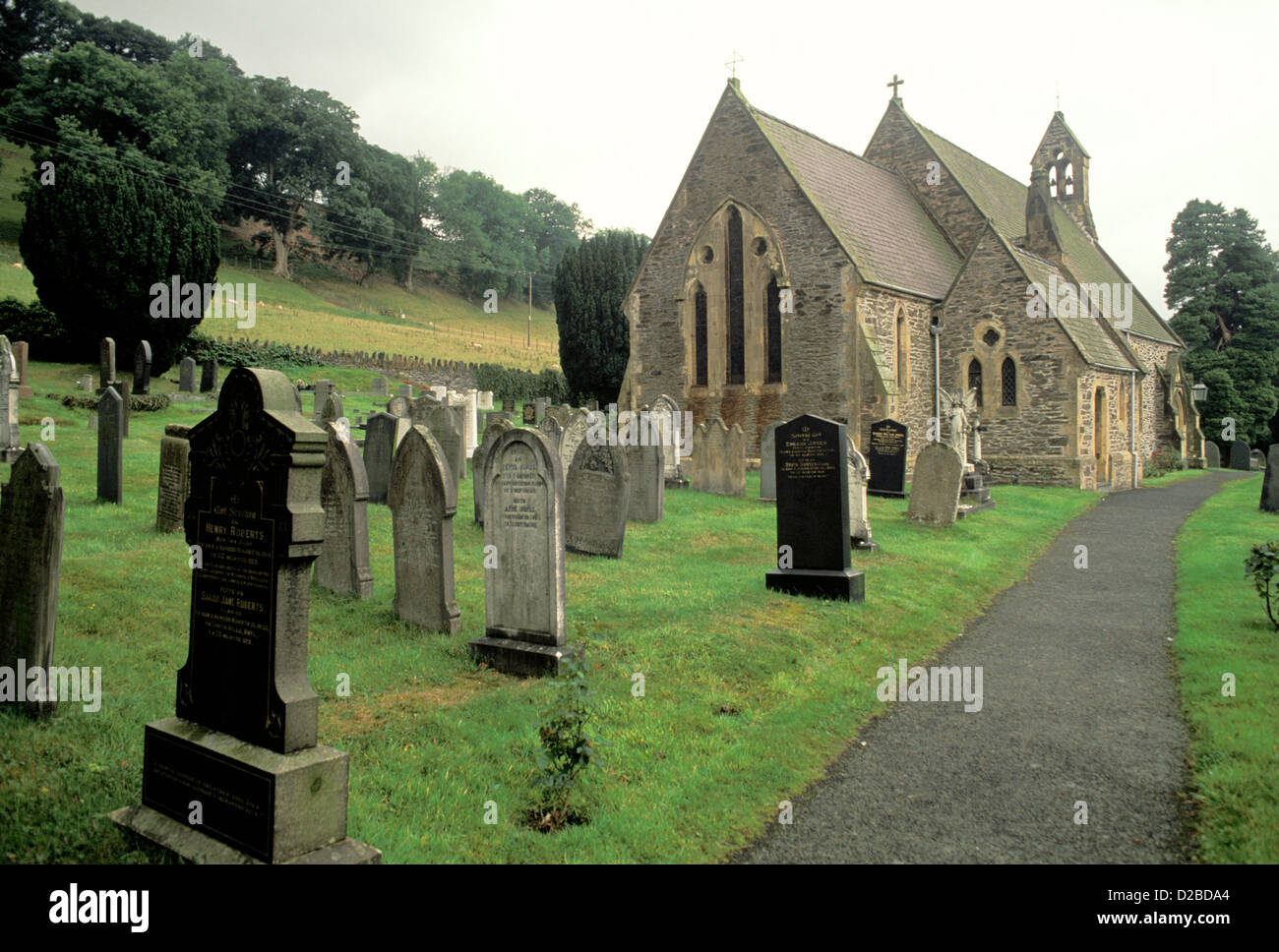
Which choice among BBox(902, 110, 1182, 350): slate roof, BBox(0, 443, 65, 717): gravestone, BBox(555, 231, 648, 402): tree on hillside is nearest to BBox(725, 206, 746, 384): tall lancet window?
BBox(902, 110, 1182, 350): slate roof

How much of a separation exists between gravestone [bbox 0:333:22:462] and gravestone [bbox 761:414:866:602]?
1182 centimetres

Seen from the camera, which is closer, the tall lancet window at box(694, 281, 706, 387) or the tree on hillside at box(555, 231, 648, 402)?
the tall lancet window at box(694, 281, 706, 387)

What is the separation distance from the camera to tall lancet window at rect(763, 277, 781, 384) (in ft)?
76.4

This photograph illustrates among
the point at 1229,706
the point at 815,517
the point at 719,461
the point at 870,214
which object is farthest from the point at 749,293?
the point at 1229,706

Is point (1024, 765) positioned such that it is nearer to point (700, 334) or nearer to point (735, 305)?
point (735, 305)

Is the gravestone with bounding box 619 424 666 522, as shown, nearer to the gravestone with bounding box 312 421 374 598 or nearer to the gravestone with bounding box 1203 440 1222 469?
the gravestone with bounding box 312 421 374 598

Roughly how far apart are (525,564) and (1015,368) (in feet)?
68.3

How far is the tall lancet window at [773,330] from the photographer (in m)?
23.3

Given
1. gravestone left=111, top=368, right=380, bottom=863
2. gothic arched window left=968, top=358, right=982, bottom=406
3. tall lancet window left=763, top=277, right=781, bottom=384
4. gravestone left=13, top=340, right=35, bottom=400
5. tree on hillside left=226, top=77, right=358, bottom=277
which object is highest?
tree on hillside left=226, top=77, right=358, bottom=277

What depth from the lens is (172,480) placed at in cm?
893

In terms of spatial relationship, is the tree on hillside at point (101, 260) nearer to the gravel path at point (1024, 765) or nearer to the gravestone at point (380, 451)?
the gravestone at point (380, 451)

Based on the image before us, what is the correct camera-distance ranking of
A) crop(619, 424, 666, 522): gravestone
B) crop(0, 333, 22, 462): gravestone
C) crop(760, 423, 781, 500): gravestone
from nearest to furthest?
crop(619, 424, 666, 522): gravestone
crop(0, 333, 22, 462): gravestone
crop(760, 423, 781, 500): gravestone

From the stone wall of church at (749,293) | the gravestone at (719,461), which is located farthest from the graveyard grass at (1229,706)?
the stone wall of church at (749,293)

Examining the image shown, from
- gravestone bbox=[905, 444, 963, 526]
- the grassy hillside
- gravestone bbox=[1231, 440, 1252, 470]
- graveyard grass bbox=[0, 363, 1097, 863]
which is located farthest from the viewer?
the grassy hillside
